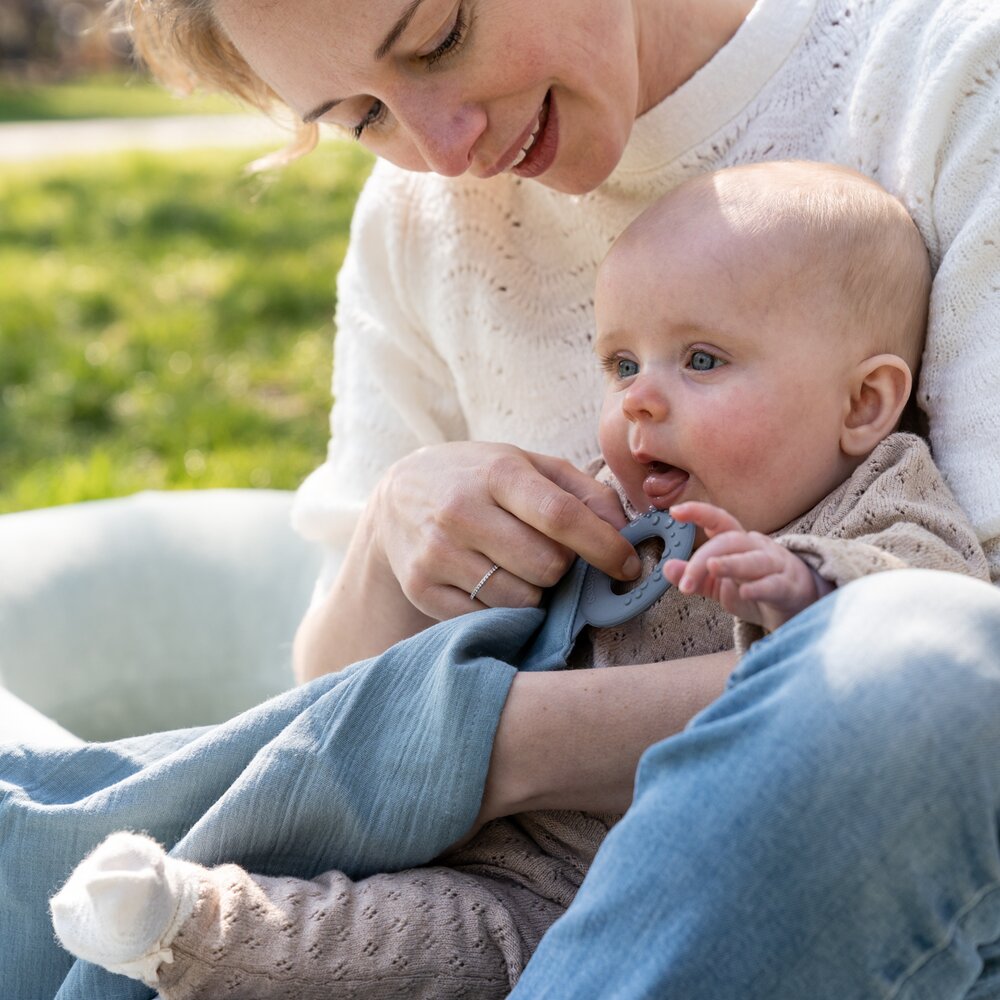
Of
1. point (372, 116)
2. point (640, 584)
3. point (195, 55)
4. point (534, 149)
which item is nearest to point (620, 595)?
point (640, 584)

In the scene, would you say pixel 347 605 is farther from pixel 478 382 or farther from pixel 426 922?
pixel 426 922

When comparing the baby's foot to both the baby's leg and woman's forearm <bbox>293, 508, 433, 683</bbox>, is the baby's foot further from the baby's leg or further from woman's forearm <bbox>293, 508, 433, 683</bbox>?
woman's forearm <bbox>293, 508, 433, 683</bbox>

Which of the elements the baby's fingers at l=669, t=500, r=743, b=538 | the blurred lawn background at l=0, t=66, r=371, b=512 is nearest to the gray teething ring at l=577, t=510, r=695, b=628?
the baby's fingers at l=669, t=500, r=743, b=538

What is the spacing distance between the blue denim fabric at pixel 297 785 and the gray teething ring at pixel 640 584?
5 cm

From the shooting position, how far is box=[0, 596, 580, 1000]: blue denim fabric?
143cm

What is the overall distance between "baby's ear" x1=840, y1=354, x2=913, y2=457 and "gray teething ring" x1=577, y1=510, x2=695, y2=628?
0.65 ft

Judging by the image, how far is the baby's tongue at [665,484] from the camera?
1.50m

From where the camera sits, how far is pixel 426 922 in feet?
4.47

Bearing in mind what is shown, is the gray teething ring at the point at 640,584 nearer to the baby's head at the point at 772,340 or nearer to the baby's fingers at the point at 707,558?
the baby's head at the point at 772,340

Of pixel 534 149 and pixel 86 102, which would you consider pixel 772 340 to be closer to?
pixel 534 149

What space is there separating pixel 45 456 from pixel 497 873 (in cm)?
260

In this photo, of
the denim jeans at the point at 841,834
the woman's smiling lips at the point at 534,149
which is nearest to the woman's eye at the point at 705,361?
the woman's smiling lips at the point at 534,149

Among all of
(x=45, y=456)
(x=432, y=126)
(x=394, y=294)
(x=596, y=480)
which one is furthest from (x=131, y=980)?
(x=45, y=456)

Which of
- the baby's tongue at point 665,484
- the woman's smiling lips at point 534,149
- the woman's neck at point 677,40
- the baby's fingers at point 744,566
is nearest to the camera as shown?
the baby's fingers at point 744,566
